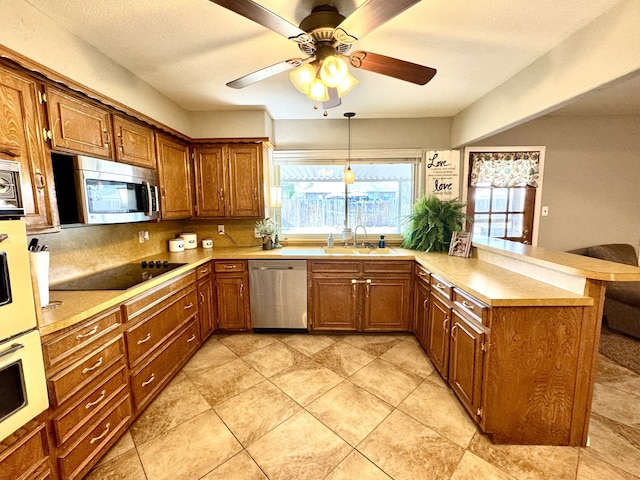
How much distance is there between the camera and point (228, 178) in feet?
10.4

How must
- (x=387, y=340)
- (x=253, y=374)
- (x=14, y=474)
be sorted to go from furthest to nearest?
(x=387, y=340) < (x=253, y=374) < (x=14, y=474)

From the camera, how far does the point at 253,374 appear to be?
238 cm

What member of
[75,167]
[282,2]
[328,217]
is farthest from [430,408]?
[75,167]

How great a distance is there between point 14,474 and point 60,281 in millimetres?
1162

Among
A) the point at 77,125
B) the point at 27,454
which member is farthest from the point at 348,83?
the point at 27,454

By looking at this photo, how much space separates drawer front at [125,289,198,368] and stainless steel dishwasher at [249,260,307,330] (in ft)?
2.11

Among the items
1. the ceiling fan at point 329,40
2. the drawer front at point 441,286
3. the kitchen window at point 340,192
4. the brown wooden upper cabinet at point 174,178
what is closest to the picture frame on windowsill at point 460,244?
the drawer front at point 441,286

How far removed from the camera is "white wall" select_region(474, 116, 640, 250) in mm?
3520

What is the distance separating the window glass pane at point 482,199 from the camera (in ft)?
→ 12.0

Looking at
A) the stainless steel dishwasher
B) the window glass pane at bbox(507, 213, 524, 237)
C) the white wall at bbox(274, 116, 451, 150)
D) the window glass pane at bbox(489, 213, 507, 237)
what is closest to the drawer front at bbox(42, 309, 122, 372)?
the stainless steel dishwasher

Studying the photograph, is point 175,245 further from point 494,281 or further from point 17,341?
point 494,281

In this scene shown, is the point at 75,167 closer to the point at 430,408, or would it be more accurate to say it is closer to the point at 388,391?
the point at 388,391

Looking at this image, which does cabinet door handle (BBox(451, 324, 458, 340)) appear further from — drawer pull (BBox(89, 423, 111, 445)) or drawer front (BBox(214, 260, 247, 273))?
drawer pull (BBox(89, 423, 111, 445))

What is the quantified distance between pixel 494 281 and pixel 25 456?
256cm
